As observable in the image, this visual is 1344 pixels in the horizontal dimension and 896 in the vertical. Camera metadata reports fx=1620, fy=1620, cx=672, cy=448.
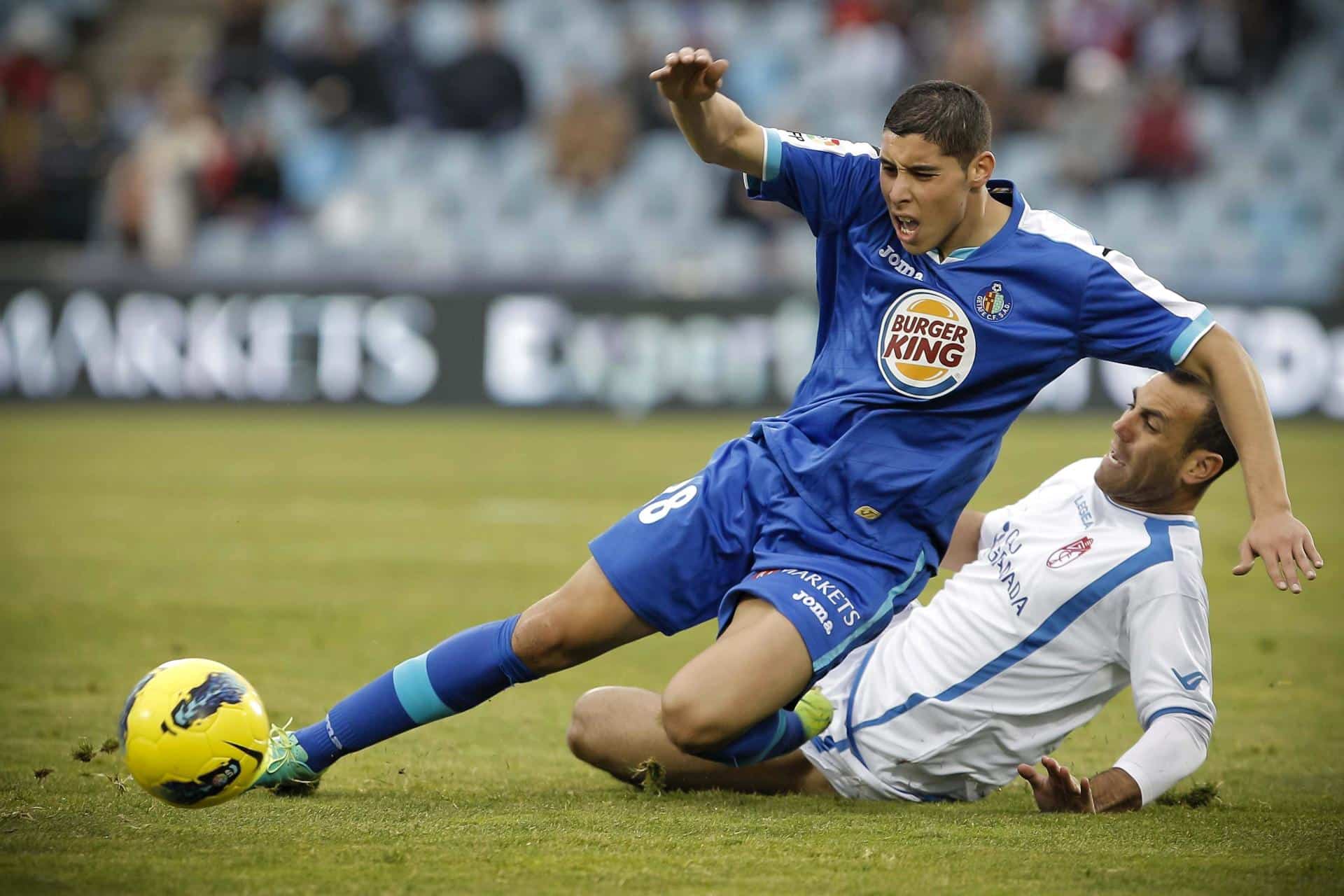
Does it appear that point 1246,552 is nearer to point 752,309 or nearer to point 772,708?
point 772,708

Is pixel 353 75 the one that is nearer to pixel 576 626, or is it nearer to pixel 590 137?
pixel 590 137

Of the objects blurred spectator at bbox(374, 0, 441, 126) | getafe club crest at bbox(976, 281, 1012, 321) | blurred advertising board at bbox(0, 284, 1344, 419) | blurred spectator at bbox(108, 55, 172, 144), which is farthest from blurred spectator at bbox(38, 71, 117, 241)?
getafe club crest at bbox(976, 281, 1012, 321)

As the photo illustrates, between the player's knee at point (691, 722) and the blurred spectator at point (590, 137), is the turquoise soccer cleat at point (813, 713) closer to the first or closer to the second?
the player's knee at point (691, 722)

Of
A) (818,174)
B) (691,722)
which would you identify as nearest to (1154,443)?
(818,174)

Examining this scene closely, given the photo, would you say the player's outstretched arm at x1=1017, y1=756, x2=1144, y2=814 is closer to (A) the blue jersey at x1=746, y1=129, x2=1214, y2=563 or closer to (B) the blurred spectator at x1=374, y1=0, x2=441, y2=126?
(A) the blue jersey at x1=746, y1=129, x2=1214, y2=563

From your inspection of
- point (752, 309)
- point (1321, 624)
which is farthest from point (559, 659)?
point (752, 309)

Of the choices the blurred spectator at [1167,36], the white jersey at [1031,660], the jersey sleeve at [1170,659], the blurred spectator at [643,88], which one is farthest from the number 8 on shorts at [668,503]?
the blurred spectator at [1167,36]

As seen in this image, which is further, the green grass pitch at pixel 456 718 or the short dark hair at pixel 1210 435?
the short dark hair at pixel 1210 435

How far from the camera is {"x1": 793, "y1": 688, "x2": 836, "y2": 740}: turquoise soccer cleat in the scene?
4.28 m

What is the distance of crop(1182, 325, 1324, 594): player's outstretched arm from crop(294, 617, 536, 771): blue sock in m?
1.84

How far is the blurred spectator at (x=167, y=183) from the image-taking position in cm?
1670

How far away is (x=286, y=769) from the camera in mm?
4215

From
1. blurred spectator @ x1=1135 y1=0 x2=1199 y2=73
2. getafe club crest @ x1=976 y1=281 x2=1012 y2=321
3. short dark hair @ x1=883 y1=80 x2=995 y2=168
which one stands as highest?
→ blurred spectator @ x1=1135 y1=0 x2=1199 y2=73

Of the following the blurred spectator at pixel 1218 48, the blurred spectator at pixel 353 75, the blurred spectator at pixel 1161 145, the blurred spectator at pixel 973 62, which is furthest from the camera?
the blurred spectator at pixel 353 75
